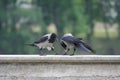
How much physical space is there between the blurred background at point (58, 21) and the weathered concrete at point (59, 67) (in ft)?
51.2

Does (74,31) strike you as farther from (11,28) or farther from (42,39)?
(42,39)

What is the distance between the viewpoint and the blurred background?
2247cm

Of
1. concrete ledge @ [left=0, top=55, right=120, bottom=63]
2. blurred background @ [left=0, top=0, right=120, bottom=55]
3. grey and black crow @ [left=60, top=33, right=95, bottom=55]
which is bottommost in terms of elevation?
blurred background @ [left=0, top=0, right=120, bottom=55]

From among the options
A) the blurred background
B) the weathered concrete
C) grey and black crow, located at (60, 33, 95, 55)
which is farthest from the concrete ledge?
the blurred background

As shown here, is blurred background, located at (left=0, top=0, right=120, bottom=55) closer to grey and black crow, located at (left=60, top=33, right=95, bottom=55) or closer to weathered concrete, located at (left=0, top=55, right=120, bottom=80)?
grey and black crow, located at (left=60, top=33, right=95, bottom=55)

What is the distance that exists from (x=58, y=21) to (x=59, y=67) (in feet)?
64.8

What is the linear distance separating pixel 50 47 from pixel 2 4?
1917 centimetres

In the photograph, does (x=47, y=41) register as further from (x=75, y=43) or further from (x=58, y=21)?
(x=58, y=21)

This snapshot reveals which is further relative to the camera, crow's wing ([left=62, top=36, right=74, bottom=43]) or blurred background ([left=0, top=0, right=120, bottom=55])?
blurred background ([left=0, top=0, right=120, bottom=55])

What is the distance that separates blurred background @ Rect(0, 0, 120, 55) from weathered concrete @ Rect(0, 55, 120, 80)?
615 inches

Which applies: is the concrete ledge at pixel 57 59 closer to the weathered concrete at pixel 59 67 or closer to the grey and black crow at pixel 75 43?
the weathered concrete at pixel 59 67

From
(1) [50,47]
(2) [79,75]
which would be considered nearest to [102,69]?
(2) [79,75]

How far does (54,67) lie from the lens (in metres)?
4.96

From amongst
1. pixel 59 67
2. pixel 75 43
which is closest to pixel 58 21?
pixel 75 43
